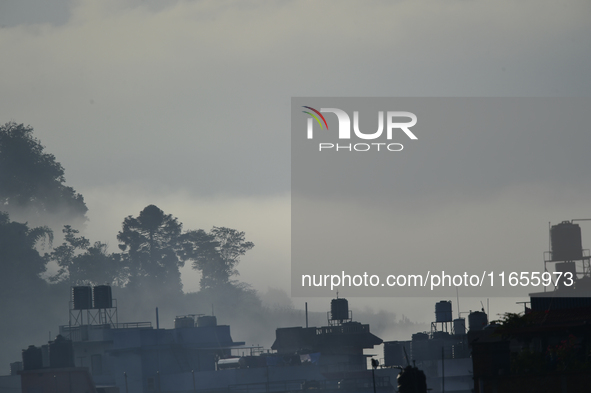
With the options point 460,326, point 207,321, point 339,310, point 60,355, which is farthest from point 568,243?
point 60,355

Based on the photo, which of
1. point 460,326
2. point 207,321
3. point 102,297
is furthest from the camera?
point 207,321

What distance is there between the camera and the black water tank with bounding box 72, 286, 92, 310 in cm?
8369

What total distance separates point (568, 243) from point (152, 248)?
307 ft

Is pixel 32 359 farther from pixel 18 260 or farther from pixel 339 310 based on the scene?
pixel 18 260

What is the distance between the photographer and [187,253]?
159 metres

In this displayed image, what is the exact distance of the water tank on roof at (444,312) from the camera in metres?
80.6

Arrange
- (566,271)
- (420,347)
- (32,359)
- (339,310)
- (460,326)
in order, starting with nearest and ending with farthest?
(32,359)
(566,271)
(420,347)
(460,326)
(339,310)

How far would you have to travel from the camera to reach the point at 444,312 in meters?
80.7

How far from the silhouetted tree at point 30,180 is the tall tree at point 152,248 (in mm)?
9868

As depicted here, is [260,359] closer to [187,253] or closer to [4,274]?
[4,274]

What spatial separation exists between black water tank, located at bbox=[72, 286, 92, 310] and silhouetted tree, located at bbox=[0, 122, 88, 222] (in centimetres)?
5716

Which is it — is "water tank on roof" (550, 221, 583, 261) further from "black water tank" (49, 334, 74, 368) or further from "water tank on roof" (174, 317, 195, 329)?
"black water tank" (49, 334, 74, 368)

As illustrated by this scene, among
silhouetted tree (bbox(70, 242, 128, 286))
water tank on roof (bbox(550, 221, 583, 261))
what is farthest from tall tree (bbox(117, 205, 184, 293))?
water tank on roof (bbox(550, 221, 583, 261))

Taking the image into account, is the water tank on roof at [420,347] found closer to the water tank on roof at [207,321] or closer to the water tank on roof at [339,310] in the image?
the water tank on roof at [339,310]
